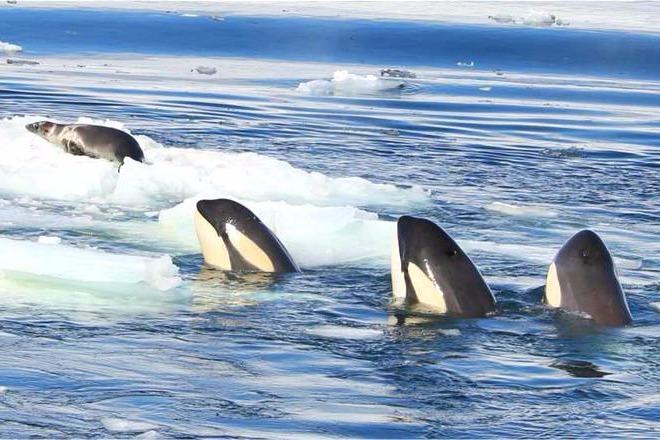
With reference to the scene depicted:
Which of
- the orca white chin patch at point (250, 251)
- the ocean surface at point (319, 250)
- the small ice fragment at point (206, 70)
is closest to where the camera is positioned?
the ocean surface at point (319, 250)

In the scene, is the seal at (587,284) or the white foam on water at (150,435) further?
the seal at (587,284)

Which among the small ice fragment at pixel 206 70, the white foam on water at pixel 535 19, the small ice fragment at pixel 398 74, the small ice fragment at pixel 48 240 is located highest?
the white foam on water at pixel 535 19

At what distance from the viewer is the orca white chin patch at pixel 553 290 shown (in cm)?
836

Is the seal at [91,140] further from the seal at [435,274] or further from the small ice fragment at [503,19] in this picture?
the small ice fragment at [503,19]

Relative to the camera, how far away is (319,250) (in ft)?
32.3

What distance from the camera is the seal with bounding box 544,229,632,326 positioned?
26.8 feet

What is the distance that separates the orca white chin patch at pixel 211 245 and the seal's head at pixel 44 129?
514cm

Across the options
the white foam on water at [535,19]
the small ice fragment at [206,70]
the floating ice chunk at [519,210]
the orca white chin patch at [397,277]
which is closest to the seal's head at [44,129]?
the floating ice chunk at [519,210]

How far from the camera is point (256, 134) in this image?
16.0 metres

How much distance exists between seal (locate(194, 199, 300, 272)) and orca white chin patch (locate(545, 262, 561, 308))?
1710mm

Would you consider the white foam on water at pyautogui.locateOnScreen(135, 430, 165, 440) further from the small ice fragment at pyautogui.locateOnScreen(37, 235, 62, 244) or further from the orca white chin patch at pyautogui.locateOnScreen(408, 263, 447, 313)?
the small ice fragment at pyautogui.locateOnScreen(37, 235, 62, 244)

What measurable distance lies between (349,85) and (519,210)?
31.4 ft

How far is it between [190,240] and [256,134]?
606 cm

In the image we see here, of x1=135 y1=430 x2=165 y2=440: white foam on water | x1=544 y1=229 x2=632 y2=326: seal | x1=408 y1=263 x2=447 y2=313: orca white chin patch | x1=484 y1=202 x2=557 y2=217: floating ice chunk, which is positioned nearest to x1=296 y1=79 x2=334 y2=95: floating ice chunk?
x1=484 y1=202 x2=557 y2=217: floating ice chunk
